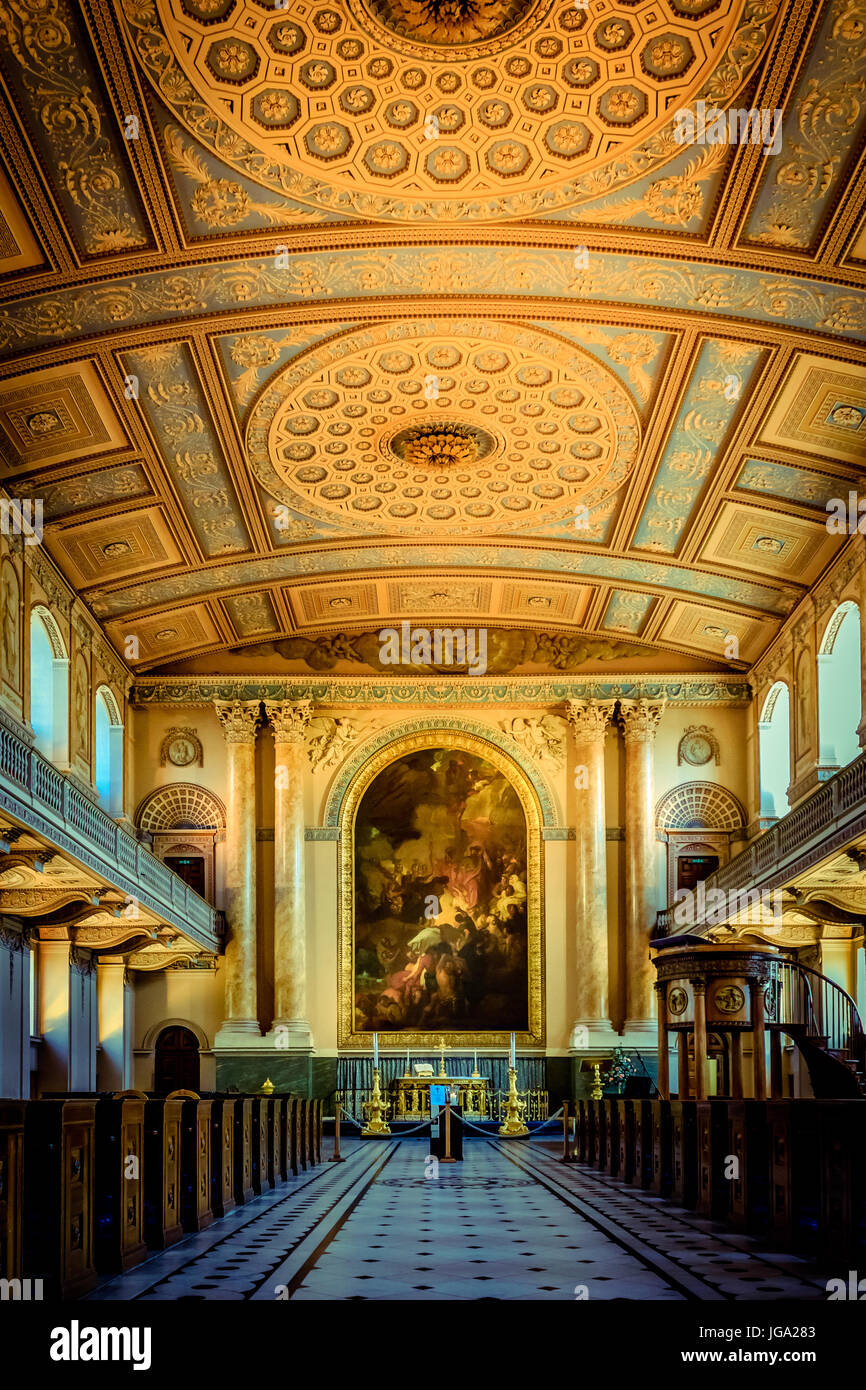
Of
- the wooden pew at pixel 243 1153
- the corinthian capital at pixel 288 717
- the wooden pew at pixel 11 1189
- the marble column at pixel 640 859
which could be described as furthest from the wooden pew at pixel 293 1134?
the corinthian capital at pixel 288 717

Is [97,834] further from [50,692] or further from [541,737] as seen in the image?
[541,737]

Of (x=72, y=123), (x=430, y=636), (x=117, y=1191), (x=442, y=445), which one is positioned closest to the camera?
(x=117, y=1191)

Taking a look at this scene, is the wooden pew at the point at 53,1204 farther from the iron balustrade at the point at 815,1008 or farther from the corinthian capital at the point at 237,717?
the corinthian capital at the point at 237,717

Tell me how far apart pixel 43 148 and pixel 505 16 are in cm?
457

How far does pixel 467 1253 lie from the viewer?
959 centimetres

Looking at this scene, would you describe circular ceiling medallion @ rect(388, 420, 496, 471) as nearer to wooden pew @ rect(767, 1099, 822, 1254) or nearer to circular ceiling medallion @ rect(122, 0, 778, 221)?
circular ceiling medallion @ rect(122, 0, 778, 221)

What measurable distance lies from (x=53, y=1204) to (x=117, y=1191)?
4.60 feet

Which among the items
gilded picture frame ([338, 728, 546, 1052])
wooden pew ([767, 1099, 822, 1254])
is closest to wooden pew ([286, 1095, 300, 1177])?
wooden pew ([767, 1099, 822, 1254])

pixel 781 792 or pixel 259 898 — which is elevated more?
pixel 781 792

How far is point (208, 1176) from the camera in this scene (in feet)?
39.1

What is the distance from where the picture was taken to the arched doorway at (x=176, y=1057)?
28531 mm

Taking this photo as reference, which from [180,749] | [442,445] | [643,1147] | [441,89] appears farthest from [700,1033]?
[180,749]
